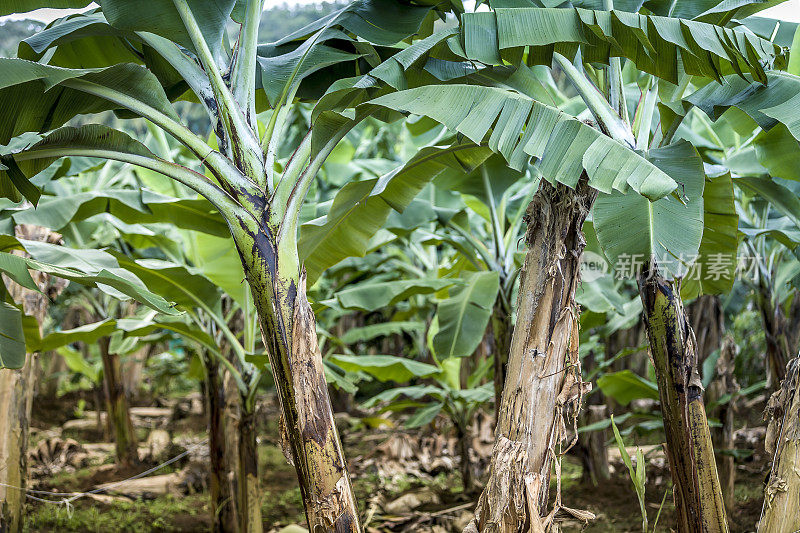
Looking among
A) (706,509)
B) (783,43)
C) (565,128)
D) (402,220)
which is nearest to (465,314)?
(402,220)

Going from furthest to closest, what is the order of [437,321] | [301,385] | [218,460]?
[437,321] < [218,460] < [301,385]

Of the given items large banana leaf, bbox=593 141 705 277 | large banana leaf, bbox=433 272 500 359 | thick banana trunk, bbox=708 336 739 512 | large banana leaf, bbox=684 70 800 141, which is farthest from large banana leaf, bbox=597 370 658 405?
large banana leaf, bbox=684 70 800 141

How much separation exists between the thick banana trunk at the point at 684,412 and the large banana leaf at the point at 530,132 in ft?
3.03

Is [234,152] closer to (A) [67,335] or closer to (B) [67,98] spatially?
(B) [67,98]

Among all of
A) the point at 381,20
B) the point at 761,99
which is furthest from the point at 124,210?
the point at 761,99

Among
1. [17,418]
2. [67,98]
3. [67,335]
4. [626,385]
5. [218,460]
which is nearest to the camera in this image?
[67,98]

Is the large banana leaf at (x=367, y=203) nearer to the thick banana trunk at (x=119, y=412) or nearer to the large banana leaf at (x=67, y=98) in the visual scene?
the large banana leaf at (x=67, y=98)

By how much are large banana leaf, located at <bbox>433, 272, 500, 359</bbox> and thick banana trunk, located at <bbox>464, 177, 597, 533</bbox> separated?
4.07ft

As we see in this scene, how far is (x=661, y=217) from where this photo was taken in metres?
2.07

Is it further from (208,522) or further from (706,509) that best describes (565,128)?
(208,522)

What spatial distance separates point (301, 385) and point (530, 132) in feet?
3.74

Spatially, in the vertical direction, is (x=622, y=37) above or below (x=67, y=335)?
above

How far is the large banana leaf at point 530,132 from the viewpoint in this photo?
1.76 m

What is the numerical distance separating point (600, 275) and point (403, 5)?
7.75 ft
